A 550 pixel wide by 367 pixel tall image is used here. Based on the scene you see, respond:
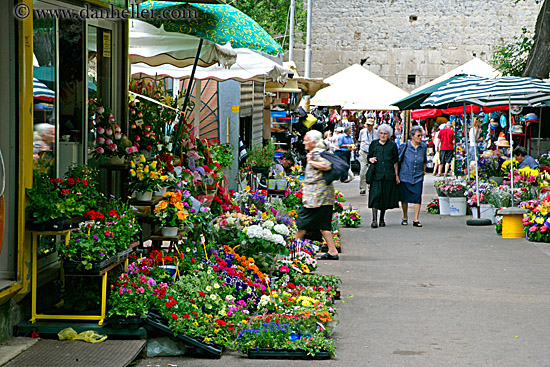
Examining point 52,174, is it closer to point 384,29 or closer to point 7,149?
point 7,149

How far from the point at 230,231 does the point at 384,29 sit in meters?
31.2

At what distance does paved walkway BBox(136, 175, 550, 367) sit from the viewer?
6.32m

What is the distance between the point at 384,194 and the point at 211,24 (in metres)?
7.07

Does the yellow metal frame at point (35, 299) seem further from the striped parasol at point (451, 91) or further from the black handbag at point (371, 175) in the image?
the striped parasol at point (451, 91)

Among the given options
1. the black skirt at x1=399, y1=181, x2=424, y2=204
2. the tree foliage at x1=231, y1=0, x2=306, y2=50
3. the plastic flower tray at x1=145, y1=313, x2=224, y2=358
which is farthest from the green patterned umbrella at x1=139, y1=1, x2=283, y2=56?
the tree foliage at x1=231, y1=0, x2=306, y2=50

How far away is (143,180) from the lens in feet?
25.5

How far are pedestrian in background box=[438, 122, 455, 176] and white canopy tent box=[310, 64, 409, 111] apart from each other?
4.10 meters

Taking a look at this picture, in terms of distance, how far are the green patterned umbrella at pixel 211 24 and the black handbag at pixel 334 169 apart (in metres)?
2.38

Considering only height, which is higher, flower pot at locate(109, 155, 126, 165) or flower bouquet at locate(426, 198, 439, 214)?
flower pot at locate(109, 155, 126, 165)

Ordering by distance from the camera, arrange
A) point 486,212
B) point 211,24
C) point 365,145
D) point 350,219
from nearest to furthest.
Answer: point 211,24 < point 350,219 < point 486,212 < point 365,145

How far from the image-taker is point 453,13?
37844mm

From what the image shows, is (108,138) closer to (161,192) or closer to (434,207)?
(161,192)

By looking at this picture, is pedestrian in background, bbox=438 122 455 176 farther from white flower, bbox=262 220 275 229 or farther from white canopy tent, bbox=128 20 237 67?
white flower, bbox=262 220 275 229

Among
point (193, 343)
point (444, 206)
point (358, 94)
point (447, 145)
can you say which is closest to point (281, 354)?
point (193, 343)
